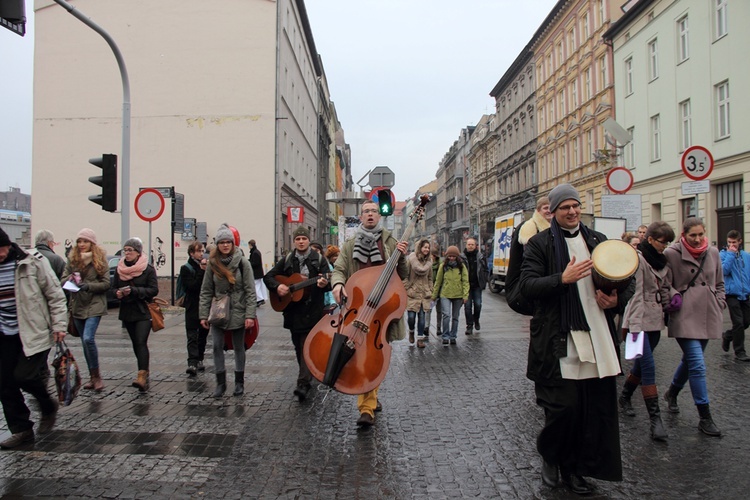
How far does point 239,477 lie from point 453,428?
2025mm

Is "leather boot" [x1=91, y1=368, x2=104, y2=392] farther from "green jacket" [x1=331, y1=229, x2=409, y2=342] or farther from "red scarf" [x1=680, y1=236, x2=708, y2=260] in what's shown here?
"red scarf" [x1=680, y1=236, x2=708, y2=260]

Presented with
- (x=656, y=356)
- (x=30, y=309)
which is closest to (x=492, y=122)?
(x=656, y=356)

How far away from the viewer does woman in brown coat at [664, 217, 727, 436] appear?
5256 mm

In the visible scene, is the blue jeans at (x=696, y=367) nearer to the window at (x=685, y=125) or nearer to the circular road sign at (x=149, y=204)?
the circular road sign at (x=149, y=204)

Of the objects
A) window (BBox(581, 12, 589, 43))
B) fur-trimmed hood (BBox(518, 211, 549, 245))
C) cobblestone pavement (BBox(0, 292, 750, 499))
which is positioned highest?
window (BBox(581, 12, 589, 43))

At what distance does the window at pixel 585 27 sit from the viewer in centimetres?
→ 3766

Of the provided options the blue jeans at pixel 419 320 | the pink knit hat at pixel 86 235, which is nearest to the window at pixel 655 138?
the blue jeans at pixel 419 320

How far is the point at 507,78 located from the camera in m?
59.3

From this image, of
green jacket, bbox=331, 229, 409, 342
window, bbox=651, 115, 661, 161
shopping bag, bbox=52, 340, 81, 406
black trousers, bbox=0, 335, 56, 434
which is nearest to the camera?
black trousers, bbox=0, 335, 56, 434

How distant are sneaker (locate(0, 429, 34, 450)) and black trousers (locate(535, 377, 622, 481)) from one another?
409 cm

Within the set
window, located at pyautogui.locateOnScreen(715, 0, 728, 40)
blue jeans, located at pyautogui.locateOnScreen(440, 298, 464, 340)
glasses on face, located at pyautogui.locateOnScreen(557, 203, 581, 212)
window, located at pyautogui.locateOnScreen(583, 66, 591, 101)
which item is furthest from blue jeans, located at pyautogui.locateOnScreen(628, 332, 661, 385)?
window, located at pyautogui.locateOnScreen(583, 66, 591, 101)

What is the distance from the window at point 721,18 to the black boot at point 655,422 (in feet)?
70.3

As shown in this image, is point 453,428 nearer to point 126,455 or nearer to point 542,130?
point 126,455

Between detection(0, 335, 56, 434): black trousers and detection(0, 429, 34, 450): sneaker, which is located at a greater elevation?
detection(0, 335, 56, 434): black trousers
